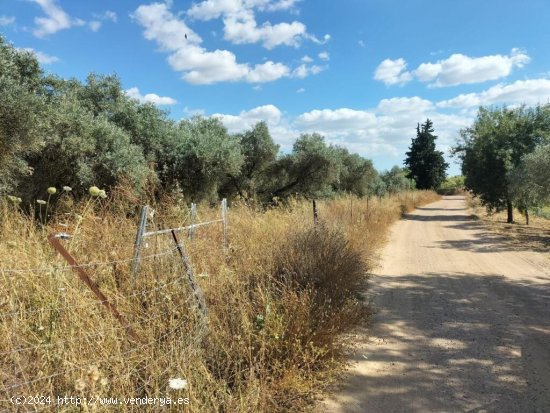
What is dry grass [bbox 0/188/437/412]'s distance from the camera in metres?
3.24

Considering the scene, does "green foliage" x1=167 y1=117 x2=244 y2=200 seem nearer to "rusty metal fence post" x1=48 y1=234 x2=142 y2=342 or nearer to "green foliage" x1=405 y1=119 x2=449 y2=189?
"rusty metal fence post" x1=48 y1=234 x2=142 y2=342

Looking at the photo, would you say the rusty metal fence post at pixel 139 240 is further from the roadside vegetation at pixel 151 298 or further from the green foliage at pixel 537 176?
the green foliage at pixel 537 176

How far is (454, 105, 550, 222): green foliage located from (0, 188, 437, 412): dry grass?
67.3 ft

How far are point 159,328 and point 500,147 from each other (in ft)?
80.9

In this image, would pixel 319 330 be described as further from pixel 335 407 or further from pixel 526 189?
pixel 526 189

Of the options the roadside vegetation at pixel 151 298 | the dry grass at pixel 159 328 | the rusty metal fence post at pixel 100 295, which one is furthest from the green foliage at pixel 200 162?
the rusty metal fence post at pixel 100 295

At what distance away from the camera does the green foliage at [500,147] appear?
22.9 meters

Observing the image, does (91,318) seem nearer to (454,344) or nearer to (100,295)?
(100,295)

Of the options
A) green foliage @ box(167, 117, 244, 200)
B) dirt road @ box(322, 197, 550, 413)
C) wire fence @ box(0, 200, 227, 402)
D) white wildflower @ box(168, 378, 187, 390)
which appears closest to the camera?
white wildflower @ box(168, 378, 187, 390)

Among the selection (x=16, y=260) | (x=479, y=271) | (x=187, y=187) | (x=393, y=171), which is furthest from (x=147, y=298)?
(x=393, y=171)

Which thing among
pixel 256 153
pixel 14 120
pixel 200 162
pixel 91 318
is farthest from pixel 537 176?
pixel 91 318

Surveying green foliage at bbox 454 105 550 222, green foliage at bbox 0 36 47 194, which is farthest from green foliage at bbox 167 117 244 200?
green foliage at bbox 454 105 550 222

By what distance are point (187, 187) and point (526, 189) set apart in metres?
13.5

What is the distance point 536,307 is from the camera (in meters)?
7.25
